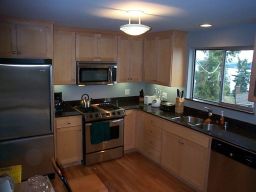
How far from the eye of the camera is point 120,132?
13.3ft

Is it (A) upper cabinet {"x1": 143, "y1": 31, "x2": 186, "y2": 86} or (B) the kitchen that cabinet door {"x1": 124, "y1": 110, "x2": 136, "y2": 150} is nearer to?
(B) the kitchen

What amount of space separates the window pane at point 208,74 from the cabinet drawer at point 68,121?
2070mm

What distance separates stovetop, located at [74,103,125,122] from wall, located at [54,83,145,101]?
11.2 inches

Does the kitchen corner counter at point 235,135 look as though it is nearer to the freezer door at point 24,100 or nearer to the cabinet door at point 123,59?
the cabinet door at point 123,59

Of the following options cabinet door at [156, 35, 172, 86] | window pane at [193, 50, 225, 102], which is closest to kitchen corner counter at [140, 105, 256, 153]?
window pane at [193, 50, 225, 102]

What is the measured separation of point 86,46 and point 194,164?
2.57 m

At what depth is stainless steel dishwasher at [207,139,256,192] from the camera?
2.41 meters

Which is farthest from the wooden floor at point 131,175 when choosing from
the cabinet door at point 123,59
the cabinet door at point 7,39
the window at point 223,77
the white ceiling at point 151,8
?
the white ceiling at point 151,8

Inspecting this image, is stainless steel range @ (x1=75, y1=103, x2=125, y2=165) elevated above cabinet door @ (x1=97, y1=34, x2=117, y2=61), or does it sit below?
below

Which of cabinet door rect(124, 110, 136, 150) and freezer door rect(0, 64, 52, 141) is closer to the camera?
freezer door rect(0, 64, 52, 141)

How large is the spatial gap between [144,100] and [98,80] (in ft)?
3.65

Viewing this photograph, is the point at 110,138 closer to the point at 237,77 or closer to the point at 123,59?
the point at 123,59

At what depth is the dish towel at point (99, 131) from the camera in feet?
12.2

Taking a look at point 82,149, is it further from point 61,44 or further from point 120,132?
point 61,44
